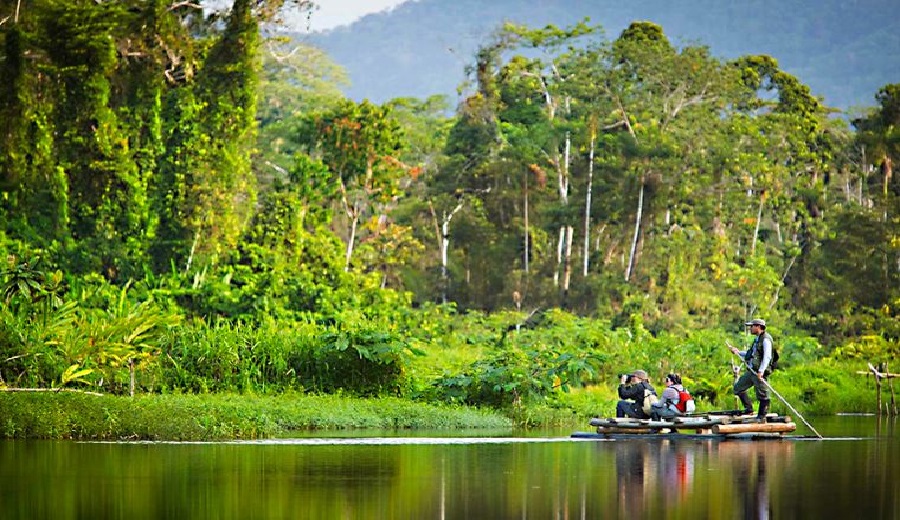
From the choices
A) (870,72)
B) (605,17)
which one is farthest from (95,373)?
(605,17)

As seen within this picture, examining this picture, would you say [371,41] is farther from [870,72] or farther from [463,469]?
[463,469]

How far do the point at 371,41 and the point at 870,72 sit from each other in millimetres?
64465

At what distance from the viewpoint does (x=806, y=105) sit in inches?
1902

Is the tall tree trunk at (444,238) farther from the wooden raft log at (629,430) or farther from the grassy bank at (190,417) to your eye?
the wooden raft log at (629,430)

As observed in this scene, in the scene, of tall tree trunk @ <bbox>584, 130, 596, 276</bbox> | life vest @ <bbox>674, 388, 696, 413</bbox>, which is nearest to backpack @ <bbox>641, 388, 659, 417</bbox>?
life vest @ <bbox>674, 388, 696, 413</bbox>

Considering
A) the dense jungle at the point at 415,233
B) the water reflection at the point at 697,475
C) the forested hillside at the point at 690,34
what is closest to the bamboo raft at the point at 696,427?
the water reflection at the point at 697,475

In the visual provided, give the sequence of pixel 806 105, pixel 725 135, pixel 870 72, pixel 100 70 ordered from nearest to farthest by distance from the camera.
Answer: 1. pixel 100 70
2. pixel 725 135
3. pixel 806 105
4. pixel 870 72

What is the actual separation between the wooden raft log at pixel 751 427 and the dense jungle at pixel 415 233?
382cm

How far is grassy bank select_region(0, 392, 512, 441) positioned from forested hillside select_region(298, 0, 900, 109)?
6490 cm

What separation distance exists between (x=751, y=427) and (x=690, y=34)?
107565mm

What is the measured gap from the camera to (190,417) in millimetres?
19234

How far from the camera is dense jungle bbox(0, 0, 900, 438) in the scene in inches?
898

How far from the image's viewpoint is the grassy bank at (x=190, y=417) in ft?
61.5

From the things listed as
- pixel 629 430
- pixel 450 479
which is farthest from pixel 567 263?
pixel 450 479
